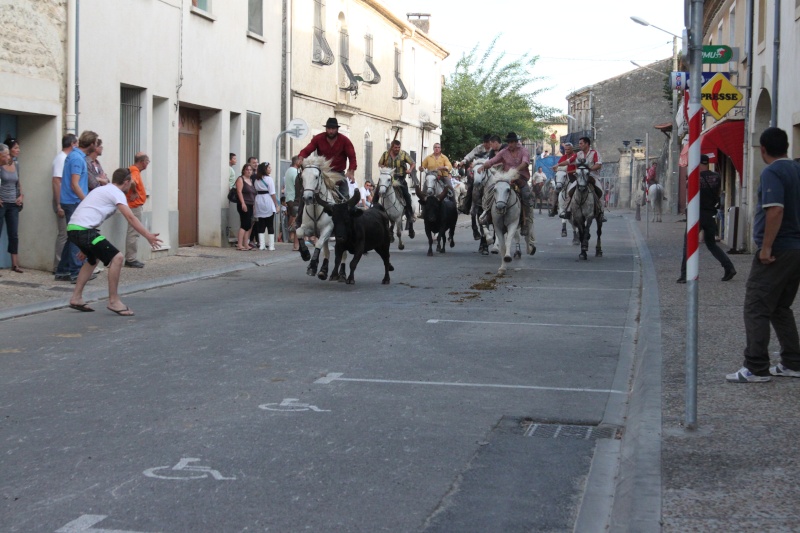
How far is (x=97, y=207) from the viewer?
11852mm

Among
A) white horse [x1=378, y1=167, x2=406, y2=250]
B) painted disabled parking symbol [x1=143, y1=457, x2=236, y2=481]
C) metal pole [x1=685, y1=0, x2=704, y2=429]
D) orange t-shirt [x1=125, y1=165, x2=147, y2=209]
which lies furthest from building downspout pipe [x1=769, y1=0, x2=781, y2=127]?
painted disabled parking symbol [x1=143, y1=457, x2=236, y2=481]

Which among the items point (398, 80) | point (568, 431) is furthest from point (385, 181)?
point (398, 80)

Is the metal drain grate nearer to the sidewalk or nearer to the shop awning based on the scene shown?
the sidewalk

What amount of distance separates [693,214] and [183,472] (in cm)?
326

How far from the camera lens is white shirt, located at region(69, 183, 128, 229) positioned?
463 inches

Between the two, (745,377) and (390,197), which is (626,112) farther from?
(745,377)

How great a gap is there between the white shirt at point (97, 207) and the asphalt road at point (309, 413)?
1045 mm

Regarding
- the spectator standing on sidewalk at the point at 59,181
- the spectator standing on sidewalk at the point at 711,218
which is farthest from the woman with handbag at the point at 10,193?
the spectator standing on sidewalk at the point at 711,218

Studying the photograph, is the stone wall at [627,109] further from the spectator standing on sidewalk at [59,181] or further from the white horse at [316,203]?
the spectator standing on sidewalk at [59,181]

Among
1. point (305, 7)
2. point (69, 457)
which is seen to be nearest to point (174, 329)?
point (69, 457)

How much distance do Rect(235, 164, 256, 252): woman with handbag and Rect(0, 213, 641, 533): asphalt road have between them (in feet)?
28.5

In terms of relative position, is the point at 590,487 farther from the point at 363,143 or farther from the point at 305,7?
the point at 363,143

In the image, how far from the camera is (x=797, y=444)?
6.01 m

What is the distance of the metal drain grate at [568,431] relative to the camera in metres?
6.75
